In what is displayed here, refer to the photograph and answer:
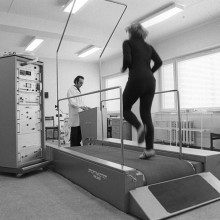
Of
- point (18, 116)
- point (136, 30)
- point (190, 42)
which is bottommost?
point (18, 116)

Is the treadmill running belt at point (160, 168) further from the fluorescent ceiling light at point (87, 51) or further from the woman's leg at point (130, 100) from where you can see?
the fluorescent ceiling light at point (87, 51)

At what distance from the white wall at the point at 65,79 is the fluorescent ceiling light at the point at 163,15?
14.8 feet

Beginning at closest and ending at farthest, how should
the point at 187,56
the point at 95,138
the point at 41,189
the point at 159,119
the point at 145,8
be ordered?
1. the point at 41,189
2. the point at 95,138
3. the point at 145,8
4. the point at 187,56
5. the point at 159,119

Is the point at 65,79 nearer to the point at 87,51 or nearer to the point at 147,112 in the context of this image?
the point at 87,51

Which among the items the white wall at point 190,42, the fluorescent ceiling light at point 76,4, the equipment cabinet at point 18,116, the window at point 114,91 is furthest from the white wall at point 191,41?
the equipment cabinet at point 18,116

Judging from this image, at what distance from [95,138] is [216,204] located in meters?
2.52

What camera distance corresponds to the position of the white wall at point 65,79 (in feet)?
29.1

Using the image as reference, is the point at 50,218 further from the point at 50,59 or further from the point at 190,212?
the point at 50,59

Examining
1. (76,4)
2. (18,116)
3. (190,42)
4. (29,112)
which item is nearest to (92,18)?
(76,4)

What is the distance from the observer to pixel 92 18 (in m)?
5.40

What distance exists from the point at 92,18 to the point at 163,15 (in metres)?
1.56

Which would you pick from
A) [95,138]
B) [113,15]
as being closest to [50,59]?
[113,15]

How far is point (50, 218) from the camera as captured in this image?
174 cm

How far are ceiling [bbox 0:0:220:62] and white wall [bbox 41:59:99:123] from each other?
231cm
